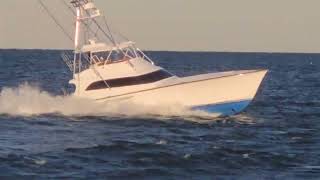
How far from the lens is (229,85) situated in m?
31.2

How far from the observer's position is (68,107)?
3347cm

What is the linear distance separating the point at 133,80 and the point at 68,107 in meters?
3.65

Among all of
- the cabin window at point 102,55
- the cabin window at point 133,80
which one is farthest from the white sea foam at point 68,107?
the cabin window at point 102,55

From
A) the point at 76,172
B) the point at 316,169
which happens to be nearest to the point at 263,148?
the point at 316,169

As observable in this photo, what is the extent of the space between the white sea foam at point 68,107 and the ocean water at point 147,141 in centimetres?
4

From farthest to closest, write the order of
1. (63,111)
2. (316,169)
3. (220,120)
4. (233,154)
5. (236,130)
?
1. (63,111)
2. (220,120)
3. (236,130)
4. (233,154)
5. (316,169)

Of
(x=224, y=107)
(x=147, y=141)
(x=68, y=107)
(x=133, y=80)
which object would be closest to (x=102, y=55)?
(x=133, y=80)

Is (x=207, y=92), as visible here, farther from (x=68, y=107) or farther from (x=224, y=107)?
(x=68, y=107)

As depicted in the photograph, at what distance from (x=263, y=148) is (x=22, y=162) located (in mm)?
7370

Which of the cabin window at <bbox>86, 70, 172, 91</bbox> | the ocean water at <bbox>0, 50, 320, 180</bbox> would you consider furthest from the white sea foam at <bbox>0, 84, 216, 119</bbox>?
the cabin window at <bbox>86, 70, 172, 91</bbox>

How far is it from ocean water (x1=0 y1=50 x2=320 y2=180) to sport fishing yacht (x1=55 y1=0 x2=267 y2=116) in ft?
1.88

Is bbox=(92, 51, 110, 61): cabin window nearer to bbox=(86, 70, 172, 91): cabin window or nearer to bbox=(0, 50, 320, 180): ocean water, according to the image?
bbox=(86, 70, 172, 91): cabin window

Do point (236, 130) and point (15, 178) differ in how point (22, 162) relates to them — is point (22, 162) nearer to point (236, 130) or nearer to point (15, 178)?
point (15, 178)

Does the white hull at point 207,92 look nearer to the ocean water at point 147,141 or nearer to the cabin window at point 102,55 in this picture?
the ocean water at point 147,141
